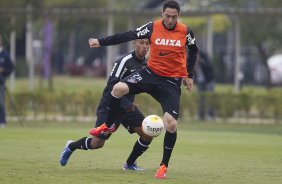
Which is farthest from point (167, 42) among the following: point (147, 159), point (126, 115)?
point (147, 159)

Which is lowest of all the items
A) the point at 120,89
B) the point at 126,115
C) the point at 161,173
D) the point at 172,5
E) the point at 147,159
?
the point at 147,159

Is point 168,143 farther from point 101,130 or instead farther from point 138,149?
point 138,149

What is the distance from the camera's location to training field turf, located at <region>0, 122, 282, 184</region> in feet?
41.1

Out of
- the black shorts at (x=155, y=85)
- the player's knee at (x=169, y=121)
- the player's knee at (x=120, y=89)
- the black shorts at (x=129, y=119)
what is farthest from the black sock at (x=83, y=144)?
the player's knee at (x=169, y=121)

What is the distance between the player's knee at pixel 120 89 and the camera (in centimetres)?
1277

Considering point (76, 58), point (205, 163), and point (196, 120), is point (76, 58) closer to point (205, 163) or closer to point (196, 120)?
point (196, 120)

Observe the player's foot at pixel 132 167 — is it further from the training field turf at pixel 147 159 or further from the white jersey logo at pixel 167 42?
the white jersey logo at pixel 167 42

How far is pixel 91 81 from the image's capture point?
165 feet

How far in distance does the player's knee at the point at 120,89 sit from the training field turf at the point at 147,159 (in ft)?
4.04

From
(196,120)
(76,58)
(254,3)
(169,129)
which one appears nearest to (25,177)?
(169,129)

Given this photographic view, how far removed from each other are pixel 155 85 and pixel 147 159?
3634 mm

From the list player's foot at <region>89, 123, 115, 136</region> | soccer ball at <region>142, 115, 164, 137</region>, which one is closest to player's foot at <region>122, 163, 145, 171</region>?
player's foot at <region>89, 123, 115, 136</region>

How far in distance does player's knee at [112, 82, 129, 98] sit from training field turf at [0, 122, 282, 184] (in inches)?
48.5

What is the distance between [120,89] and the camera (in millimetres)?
12773
